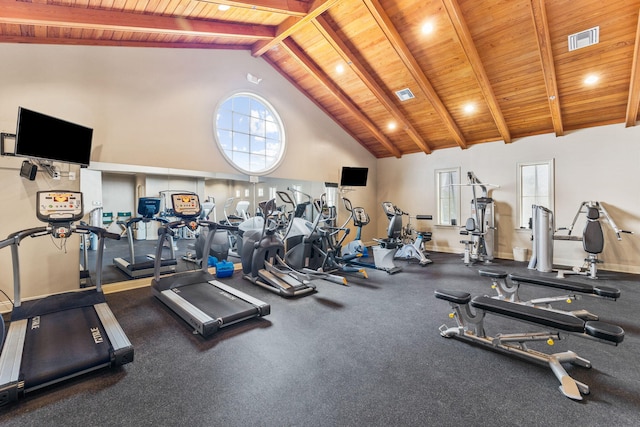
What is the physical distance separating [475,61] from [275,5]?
3.50m

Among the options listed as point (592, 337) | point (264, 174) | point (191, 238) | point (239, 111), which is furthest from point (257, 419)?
point (239, 111)

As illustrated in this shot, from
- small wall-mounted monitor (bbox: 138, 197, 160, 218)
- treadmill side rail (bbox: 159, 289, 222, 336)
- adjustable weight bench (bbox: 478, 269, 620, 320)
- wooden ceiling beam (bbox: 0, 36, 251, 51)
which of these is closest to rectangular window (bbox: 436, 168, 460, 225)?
adjustable weight bench (bbox: 478, 269, 620, 320)

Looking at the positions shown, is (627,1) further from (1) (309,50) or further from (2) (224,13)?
(2) (224,13)

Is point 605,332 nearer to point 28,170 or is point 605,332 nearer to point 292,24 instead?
point 292,24

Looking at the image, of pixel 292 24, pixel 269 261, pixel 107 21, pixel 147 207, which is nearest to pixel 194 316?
pixel 269 261

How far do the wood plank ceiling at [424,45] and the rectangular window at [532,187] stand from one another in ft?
2.64

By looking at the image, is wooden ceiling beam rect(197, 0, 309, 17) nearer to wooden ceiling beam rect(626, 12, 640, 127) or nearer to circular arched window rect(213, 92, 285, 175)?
circular arched window rect(213, 92, 285, 175)

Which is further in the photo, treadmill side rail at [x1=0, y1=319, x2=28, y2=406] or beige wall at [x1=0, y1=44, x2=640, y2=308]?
beige wall at [x1=0, y1=44, x2=640, y2=308]

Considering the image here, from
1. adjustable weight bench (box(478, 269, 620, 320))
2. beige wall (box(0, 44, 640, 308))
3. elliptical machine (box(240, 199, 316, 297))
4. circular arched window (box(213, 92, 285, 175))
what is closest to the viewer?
adjustable weight bench (box(478, 269, 620, 320))

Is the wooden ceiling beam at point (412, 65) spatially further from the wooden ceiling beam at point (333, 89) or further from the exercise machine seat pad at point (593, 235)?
the exercise machine seat pad at point (593, 235)

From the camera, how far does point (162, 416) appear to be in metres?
1.78

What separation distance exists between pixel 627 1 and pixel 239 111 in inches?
254

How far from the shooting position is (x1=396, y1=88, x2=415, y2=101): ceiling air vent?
6.21 m

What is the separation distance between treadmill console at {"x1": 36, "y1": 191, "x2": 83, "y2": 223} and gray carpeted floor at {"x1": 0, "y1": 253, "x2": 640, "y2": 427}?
1.31m
